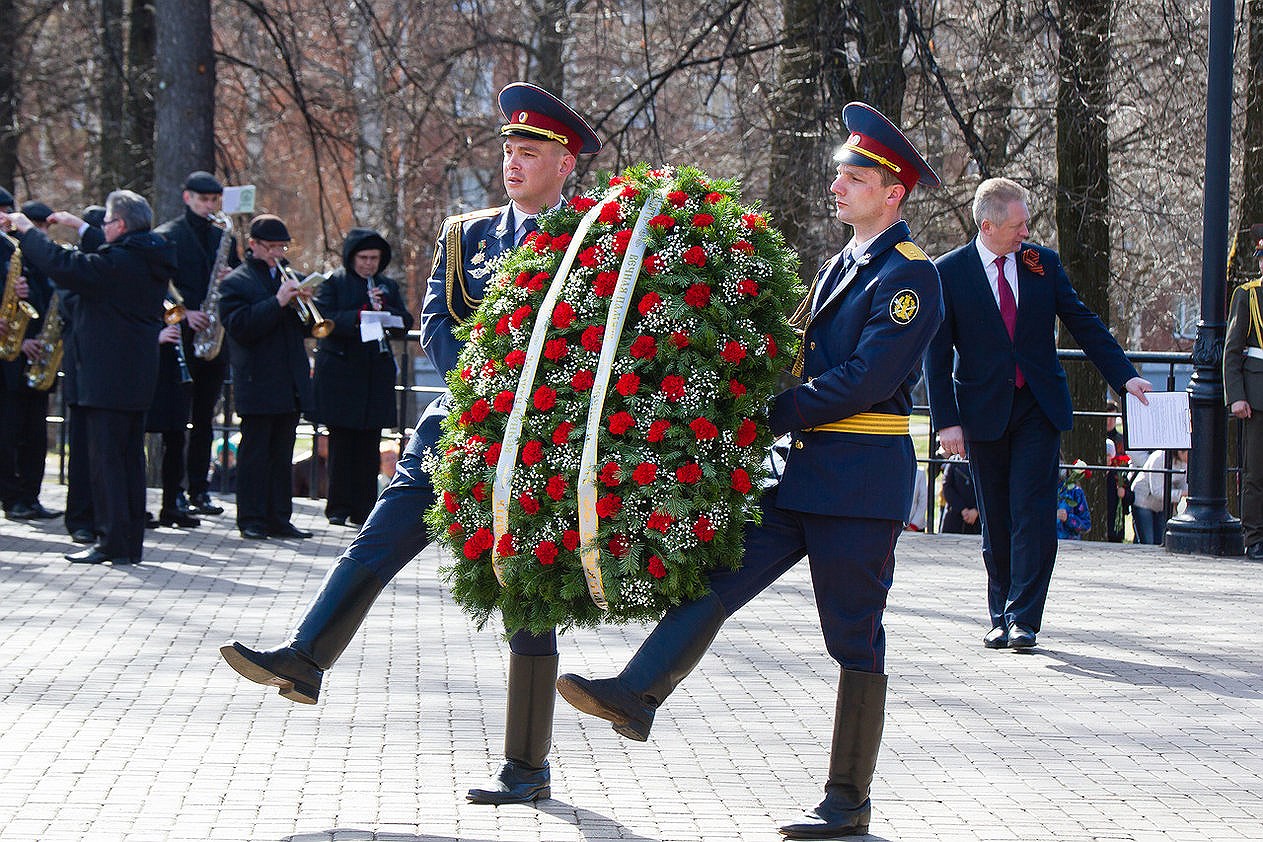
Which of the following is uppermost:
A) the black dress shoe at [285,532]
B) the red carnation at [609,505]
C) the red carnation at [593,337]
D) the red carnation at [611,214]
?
the red carnation at [611,214]

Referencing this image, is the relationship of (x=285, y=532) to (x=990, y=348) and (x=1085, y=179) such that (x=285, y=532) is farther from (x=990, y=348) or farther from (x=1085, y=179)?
(x=1085, y=179)

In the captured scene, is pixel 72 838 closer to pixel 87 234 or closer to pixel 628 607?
pixel 628 607

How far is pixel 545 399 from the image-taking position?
476 cm

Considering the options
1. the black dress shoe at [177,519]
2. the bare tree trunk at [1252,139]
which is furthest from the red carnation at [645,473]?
the bare tree trunk at [1252,139]

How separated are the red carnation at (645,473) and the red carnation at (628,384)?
20cm

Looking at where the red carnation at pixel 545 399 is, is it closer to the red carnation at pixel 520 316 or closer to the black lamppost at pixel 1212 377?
the red carnation at pixel 520 316

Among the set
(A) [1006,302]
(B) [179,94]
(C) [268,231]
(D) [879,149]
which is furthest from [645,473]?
(B) [179,94]

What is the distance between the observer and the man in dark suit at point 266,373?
38.7ft

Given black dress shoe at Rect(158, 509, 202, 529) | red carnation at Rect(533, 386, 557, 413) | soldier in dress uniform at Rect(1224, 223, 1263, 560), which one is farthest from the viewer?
black dress shoe at Rect(158, 509, 202, 529)

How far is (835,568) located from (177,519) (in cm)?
835

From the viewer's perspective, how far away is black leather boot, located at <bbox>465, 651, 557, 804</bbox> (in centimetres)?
525

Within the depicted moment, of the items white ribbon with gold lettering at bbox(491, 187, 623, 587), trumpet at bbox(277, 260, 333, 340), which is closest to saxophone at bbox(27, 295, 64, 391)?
trumpet at bbox(277, 260, 333, 340)

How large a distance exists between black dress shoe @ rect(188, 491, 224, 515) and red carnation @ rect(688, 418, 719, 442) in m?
9.09

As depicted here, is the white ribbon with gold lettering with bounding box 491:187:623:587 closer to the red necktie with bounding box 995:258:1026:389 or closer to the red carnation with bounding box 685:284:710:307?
the red carnation with bounding box 685:284:710:307
